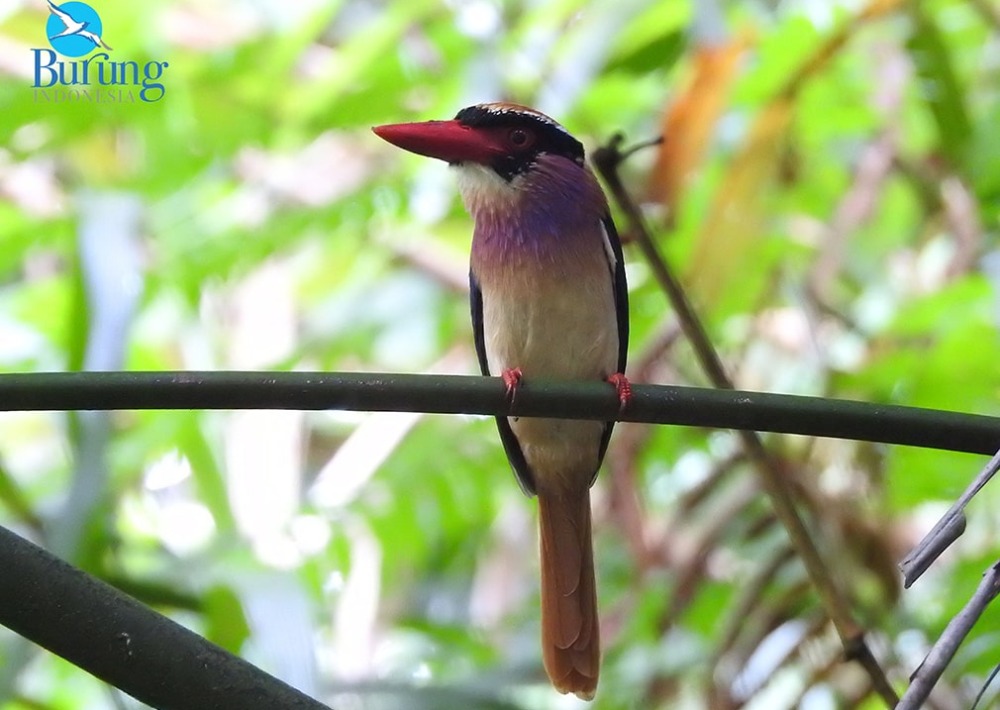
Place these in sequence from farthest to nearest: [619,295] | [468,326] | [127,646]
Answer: [468,326], [619,295], [127,646]

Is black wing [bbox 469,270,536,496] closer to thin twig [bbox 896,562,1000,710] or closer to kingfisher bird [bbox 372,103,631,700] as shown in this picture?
kingfisher bird [bbox 372,103,631,700]

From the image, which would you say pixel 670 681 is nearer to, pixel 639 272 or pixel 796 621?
pixel 796 621

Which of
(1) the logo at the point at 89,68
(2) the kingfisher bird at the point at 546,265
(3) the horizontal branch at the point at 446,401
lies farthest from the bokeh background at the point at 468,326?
(3) the horizontal branch at the point at 446,401

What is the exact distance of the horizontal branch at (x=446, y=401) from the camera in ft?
2.59

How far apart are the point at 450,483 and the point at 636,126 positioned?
0.95 m

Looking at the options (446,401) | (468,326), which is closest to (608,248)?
(446,401)

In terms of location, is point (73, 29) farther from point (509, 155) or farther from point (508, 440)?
point (508, 440)

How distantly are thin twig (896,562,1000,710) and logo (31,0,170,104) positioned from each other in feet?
5.59

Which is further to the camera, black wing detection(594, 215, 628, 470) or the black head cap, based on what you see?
black wing detection(594, 215, 628, 470)

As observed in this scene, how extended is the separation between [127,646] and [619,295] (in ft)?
3.83

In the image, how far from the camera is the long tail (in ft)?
4.82

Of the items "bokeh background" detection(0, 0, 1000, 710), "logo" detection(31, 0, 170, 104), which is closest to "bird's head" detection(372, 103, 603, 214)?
"bokeh background" detection(0, 0, 1000, 710)

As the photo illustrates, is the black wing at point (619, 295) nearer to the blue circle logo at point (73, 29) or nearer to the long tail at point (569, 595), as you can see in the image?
the long tail at point (569, 595)

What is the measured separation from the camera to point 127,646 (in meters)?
0.68
